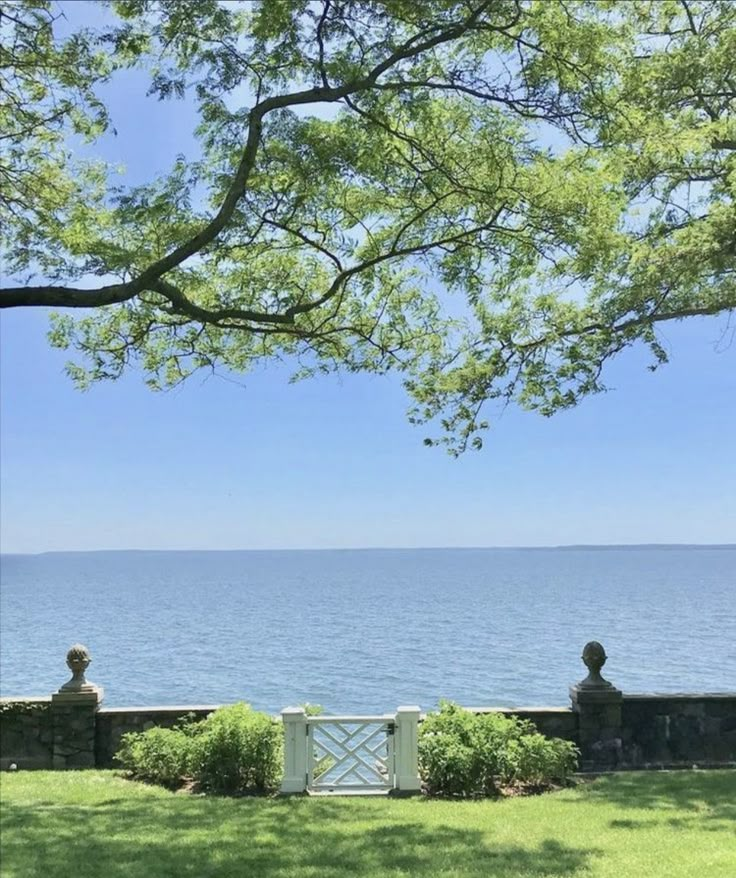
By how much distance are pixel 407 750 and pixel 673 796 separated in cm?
284

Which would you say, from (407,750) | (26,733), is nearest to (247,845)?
(407,750)

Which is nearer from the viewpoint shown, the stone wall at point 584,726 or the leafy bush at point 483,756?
the leafy bush at point 483,756

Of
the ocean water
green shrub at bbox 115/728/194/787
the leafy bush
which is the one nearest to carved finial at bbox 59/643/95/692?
green shrub at bbox 115/728/194/787

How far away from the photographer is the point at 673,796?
8734 millimetres

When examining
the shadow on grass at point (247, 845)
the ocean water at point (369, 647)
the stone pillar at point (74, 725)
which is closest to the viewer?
the shadow on grass at point (247, 845)

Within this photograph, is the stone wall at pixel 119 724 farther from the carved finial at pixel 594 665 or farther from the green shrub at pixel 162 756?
the carved finial at pixel 594 665

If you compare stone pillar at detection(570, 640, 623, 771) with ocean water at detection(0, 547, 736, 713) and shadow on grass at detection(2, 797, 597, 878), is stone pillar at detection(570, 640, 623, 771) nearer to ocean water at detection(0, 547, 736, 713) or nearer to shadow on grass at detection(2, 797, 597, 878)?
shadow on grass at detection(2, 797, 597, 878)

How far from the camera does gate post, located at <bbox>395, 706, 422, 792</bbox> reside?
9.51 meters

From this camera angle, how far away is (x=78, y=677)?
1093cm

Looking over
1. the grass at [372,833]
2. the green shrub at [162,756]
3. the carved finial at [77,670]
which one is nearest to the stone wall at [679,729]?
the grass at [372,833]

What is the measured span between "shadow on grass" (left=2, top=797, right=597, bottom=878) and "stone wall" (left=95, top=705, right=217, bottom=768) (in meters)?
2.23

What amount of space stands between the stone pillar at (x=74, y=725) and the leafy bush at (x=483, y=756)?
4292 millimetres

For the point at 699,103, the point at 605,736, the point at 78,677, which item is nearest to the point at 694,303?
the point at 699,103

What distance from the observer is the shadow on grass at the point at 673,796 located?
25.1 ft
